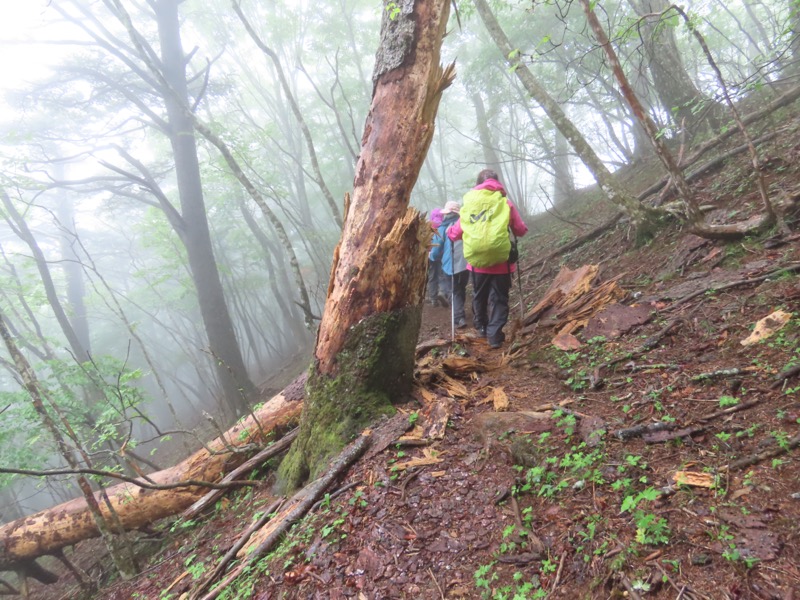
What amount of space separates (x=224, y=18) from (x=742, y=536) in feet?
84.7

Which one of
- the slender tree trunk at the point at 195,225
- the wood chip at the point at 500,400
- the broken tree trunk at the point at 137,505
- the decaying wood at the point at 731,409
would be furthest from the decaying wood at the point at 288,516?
the slender tree trunk at the point at 195,225

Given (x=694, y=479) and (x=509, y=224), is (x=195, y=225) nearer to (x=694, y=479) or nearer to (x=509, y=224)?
(x=509, y=224)

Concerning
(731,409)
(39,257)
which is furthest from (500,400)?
(39,257)

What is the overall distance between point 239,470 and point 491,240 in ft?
13.1

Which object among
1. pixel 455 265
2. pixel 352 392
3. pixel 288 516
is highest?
pixel 455 265

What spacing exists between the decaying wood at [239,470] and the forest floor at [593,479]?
0.43ft

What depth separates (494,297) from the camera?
510 centimetres

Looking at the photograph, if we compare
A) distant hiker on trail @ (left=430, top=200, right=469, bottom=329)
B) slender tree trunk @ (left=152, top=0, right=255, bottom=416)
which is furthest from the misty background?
distant hiker on trail @ (left=430, top=200, right=469, bottom=329)

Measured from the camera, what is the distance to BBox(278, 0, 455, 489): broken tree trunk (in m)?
3.58

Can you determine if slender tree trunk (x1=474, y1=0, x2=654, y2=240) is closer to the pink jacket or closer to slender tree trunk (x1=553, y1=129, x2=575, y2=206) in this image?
the pink jacket

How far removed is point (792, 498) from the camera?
5.27 feet

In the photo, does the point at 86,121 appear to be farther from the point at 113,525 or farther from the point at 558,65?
the point at 558,65

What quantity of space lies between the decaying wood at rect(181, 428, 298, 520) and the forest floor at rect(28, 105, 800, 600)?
5.1 inches

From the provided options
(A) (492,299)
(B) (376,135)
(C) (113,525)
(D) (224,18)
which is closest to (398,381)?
(A) (492,299)
